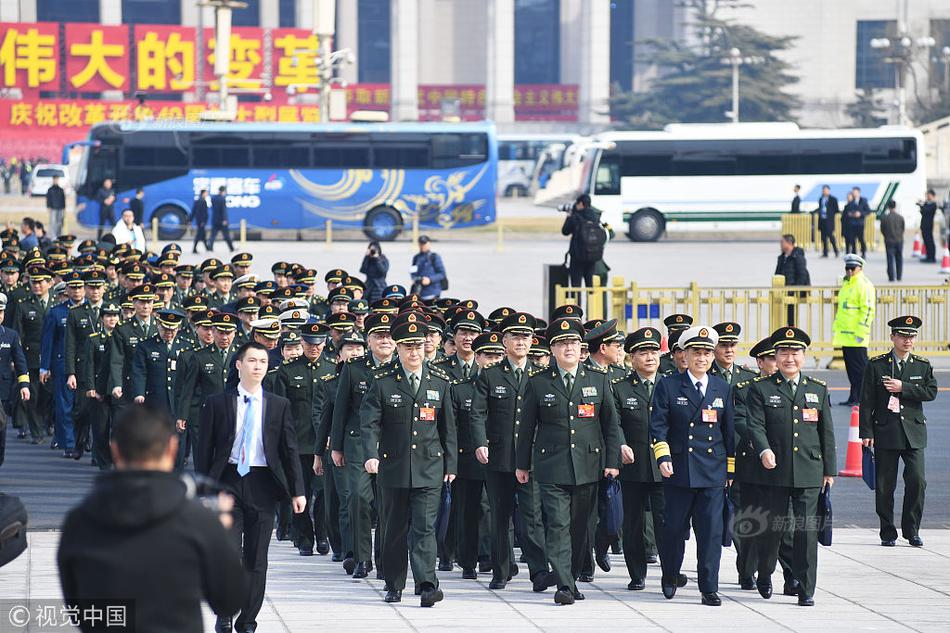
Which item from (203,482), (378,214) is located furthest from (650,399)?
(378,214)

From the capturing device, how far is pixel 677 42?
82062mm

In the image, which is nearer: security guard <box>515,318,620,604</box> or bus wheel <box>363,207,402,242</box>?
security guard <box>515,318,620,604</box>

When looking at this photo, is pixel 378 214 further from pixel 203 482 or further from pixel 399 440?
pixel 203 482

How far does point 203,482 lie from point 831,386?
1654 centimetres

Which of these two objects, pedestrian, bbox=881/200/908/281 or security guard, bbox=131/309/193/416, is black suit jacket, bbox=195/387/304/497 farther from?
pedestrian, bbox=881/200/908/281

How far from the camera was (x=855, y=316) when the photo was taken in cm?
1803

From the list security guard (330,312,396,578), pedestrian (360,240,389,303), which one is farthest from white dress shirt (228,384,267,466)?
pedestrian (360,240,389,303)

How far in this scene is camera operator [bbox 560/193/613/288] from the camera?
A: 933 inches

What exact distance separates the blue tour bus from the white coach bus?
3.78 m

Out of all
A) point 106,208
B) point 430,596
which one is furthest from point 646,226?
point 430,596

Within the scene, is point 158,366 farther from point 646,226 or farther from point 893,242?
point 646,226

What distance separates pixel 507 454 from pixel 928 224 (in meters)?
27.9

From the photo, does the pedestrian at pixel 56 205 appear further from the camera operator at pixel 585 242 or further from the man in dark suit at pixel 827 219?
the camera operator at pixel 585 242

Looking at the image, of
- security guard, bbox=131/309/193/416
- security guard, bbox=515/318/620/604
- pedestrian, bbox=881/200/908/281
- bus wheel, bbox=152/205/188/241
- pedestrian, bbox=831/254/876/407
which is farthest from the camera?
bus wheel, bbox=152/205/188/241
